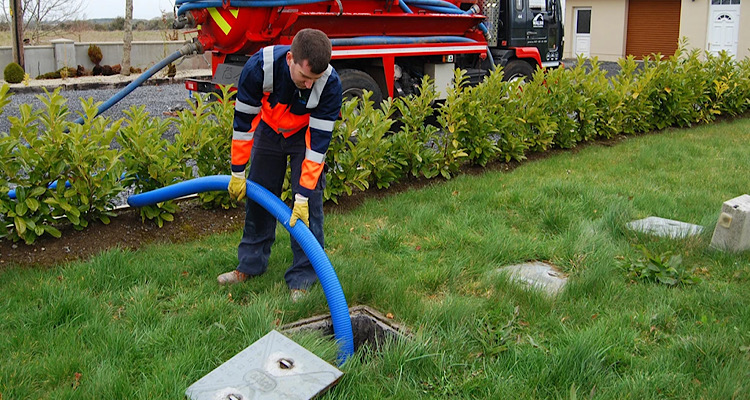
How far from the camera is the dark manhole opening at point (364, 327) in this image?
11.4ft

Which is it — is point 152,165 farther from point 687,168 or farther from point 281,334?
point 687,168

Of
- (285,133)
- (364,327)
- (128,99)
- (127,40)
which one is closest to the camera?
(364,327)

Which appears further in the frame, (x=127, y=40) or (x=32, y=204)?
(x=127, y=40)

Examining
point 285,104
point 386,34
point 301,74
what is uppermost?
point 386,34

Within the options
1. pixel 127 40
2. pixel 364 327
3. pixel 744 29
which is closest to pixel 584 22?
pixel 744 29

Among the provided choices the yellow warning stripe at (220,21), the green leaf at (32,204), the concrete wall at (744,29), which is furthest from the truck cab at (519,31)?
the concrete wall at (744,29)

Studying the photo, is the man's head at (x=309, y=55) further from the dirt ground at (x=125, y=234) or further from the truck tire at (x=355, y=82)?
the truck tire at (x=355, y=82)

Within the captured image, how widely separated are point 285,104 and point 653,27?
24461 millimetres

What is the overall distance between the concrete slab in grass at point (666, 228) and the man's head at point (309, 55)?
2953mm

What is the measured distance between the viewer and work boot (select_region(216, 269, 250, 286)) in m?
4.05

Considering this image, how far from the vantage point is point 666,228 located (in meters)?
5.03

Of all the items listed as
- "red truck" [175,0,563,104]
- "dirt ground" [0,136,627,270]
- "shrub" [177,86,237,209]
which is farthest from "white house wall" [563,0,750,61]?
"shrub" [177,86,237,209]

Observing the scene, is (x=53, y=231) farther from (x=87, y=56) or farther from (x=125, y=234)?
(x=87, y=56)

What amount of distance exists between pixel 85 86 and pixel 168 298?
13.1m
